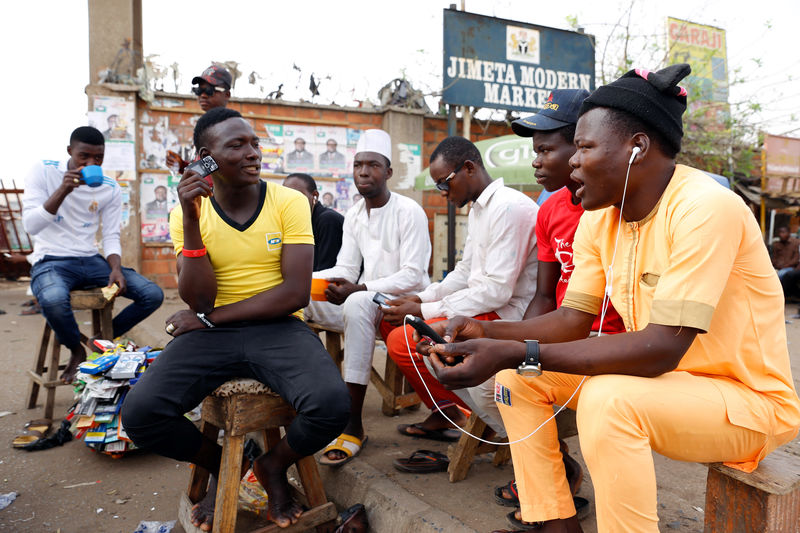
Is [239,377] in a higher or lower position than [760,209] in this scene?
lower

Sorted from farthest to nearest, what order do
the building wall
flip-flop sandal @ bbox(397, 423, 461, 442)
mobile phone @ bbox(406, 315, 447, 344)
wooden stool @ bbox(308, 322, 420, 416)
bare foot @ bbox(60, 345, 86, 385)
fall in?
the building wall < bare foot @ bbox(60, 345, 86, 385) < wooden stool @ bbox(308, 322, 420, 416) < flip-flop sandal @ bbox(397, 423, 461, 442) < mobile phone @ bbox(406, 315, 447, 344)

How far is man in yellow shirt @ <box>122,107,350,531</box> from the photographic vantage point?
2.23m

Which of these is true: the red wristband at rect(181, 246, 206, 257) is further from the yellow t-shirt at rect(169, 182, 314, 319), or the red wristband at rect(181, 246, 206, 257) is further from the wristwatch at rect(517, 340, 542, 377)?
the wristwatch at rect(517, 340, 542, 377)

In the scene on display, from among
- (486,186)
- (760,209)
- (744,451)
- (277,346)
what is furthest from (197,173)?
(760,209)

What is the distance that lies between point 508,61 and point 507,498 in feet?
26.0

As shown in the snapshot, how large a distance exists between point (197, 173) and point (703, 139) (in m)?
10.9

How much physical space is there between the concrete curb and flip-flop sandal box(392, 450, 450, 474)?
10cm

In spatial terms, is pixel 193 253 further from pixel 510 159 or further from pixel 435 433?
pixel 510 159

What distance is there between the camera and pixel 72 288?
412 cm

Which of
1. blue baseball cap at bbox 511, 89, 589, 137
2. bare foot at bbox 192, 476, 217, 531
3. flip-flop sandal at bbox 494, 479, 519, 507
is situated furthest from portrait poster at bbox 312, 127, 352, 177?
flip-flop sandal at bbox 494, 479, 519, 507

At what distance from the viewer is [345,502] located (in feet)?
9.16

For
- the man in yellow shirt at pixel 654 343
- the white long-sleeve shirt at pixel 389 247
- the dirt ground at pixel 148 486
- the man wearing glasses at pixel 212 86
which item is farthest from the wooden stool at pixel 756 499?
the man wearing glasses at pixel 212 86

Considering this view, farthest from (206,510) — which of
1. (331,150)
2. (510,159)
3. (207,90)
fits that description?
(331,150)

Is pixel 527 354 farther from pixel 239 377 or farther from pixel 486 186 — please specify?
pixel 486 186
